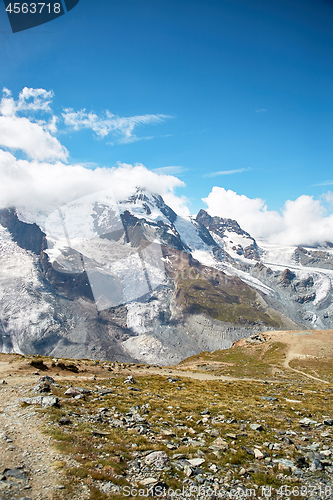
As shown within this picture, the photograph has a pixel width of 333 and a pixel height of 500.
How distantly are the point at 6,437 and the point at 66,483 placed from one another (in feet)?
17.0

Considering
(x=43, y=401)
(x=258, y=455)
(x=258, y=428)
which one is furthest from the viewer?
(x=43, y=401)

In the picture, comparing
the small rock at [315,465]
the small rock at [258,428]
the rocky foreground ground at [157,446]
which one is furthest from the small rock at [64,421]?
the small rock at [315,465]

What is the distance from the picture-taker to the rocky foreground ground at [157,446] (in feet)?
32.8

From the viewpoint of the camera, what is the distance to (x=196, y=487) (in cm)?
1055

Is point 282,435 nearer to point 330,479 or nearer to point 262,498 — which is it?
point 330,479

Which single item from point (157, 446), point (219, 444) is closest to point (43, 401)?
point (157, 446)

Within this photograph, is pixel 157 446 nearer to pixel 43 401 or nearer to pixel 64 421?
pixel 64 421

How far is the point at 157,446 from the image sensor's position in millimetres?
13656

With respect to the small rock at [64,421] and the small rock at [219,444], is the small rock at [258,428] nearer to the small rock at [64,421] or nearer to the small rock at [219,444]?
the small rock at [219,444]

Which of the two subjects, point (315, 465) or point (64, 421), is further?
point (64, 421)

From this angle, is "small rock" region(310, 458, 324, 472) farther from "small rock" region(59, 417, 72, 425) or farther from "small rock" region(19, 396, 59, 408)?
"small rock" region(19, 396, 59, 408)

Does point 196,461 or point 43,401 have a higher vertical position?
point 43,401

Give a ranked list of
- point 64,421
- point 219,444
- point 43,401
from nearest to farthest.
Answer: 1. point 219,444
2. point 64,421
3. point 43,401

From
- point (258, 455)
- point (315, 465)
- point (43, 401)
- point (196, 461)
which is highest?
point (43, 401)
